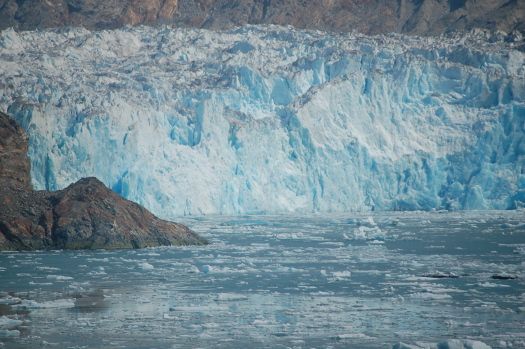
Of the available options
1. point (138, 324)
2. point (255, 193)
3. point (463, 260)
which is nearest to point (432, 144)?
point (255, 193)

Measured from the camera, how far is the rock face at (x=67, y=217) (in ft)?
78.9

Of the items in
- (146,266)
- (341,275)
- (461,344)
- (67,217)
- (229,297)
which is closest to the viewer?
(461,344)

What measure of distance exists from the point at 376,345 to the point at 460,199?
76.9 ft

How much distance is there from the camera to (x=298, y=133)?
37.7 meters

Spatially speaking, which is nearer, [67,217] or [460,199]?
[67,217]

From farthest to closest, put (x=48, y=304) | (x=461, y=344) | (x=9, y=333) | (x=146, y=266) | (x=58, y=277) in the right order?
(x=146, y=266) < (x=58, y=277) < (x=48, y=304) < (x=9, y=333) < (x=461, y=344)

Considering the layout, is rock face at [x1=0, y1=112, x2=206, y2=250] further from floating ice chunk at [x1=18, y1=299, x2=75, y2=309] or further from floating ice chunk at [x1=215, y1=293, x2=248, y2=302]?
floating ice chunk at [x1=215, y1=293, x2=248, y2=302]

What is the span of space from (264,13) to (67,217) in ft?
144

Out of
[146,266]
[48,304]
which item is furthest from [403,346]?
[146,266]

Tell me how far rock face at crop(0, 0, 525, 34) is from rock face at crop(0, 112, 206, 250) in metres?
36.6

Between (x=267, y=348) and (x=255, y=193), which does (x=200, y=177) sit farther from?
(x=267, y=348)

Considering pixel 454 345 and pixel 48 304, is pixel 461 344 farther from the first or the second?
pixel 48 304

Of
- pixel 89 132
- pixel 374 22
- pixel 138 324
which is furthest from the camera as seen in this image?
pixel 374 22

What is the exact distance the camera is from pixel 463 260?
22922 mm
